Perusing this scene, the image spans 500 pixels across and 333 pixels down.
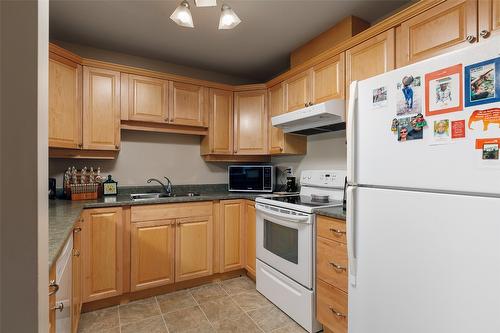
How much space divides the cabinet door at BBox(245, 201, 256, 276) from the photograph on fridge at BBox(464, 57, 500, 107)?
81.3 inches

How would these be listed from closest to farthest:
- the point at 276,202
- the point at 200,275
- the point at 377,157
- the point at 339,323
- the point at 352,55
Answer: the point at 377,157 < the point at 339,323 < the point at 352,55 < the point at 276,202 < the point at 200,275

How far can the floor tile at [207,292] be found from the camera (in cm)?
245

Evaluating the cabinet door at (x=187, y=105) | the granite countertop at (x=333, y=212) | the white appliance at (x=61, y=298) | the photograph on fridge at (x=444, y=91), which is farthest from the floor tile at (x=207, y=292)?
the photograph on fridge at (x=444, y=91)

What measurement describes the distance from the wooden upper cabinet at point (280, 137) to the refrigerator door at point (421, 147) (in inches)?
57.5

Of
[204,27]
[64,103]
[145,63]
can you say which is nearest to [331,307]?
[204,27]

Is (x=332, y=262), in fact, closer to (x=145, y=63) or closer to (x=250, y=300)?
(x=250, y=300)

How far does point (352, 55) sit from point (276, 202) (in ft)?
4.41

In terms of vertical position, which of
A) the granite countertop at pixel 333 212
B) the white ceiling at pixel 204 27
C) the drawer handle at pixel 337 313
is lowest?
the drawer handle at pixel 337 313

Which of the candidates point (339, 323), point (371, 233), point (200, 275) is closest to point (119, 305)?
point (200, 275)

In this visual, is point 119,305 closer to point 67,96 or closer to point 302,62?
point 67,96

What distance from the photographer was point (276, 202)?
227 centimetres

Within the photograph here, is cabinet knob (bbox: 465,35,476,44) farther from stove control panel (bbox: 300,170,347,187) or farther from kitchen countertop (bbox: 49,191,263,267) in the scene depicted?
kitchen countertop (bbox: 49,191,263,267)

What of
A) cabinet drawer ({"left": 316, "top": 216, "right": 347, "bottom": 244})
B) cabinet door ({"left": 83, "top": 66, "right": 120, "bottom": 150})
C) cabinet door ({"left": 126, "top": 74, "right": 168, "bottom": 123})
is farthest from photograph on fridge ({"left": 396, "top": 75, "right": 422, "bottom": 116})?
cabinet door ({"left": 83, "top": 66, "right": 120, "bottom": 150})

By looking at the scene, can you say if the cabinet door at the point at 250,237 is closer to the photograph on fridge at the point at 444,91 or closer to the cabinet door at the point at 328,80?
the cabinet door at the point at 328,80
